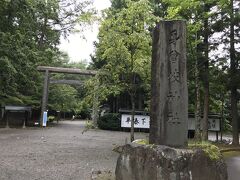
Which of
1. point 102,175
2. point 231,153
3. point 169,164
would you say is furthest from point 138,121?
point 169,164

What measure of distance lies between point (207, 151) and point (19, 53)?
11014 mm

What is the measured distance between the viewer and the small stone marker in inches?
253

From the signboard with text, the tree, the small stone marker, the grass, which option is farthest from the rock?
the signboard with text

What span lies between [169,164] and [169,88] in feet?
4.95

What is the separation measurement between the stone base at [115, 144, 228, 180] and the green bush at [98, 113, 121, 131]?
23.7 metres

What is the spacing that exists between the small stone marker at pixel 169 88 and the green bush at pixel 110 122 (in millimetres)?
23512

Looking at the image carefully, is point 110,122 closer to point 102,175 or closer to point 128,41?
point 128,41

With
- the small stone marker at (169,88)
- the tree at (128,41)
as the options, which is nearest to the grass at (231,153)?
the tree at (128,41)

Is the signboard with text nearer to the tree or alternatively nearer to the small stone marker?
the tree

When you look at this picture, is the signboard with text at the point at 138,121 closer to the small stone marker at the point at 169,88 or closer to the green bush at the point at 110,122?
the green bush at the point at 110,122

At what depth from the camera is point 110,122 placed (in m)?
30.3

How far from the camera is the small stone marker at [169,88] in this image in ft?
21.1

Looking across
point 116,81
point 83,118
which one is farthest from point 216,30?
point 83,118

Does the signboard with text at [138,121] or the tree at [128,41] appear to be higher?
the tree at [128,41]
